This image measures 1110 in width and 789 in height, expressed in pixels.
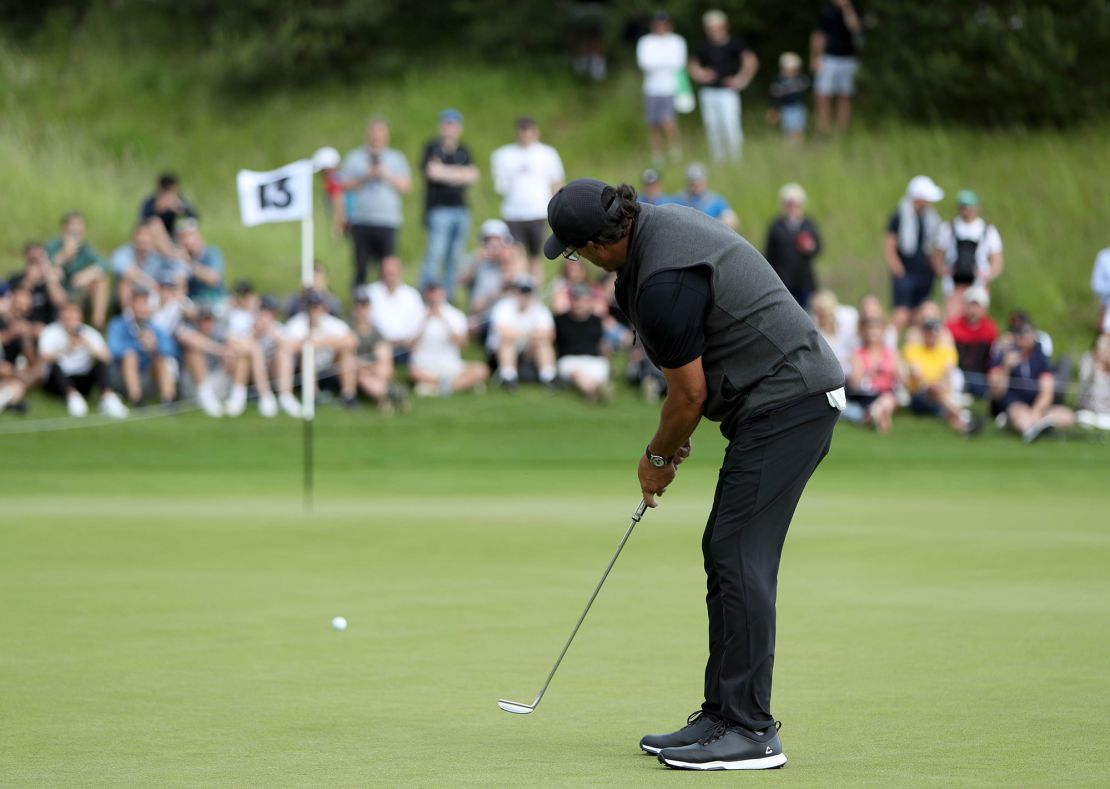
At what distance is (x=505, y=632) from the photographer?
8570 millimetres

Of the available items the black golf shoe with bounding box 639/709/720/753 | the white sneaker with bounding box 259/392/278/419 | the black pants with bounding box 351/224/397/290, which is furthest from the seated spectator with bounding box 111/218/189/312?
the black golf shoe with bounding box 639/709/720/753

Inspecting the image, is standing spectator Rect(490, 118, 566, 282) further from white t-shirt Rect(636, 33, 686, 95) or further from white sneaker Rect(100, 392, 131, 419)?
white sneaker Rect(100, 392, 131, 419)

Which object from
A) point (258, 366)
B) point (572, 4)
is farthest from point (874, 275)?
point (572, 4)

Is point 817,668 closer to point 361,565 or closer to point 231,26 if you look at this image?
point 361,565

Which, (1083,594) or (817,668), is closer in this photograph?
(817,668)

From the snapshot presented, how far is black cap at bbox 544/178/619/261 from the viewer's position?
18.7ft

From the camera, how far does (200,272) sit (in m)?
20.6

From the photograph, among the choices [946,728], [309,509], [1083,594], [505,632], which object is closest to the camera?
[946,728]

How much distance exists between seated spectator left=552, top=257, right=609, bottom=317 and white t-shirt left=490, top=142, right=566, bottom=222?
885mm

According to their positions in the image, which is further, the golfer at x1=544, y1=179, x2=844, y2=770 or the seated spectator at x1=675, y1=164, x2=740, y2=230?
the seated spectator at x1=675, y1=164, x2=740, y2=230

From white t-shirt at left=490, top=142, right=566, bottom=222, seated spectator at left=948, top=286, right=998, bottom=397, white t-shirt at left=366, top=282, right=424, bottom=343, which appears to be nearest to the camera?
white t-shirt at left=366, top=282, right=424, bottom=343

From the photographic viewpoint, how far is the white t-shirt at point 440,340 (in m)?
20.2

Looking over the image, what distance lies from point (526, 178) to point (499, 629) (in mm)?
13408

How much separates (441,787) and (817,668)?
2.68 m
